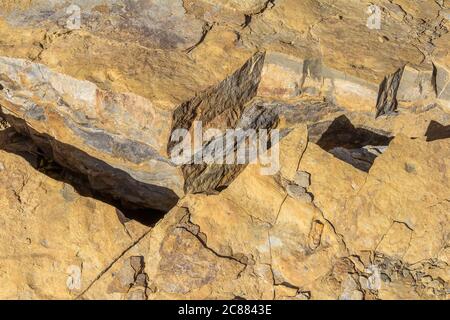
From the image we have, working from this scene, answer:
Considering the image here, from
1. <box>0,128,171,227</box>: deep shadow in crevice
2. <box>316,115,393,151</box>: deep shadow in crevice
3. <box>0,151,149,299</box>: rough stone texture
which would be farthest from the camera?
<box>316,115,393,151</box>: deep shadow in crevice

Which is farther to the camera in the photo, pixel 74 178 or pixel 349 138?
pixel 349 138

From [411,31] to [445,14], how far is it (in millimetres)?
472

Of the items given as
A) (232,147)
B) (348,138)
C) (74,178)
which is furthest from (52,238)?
(348,138)

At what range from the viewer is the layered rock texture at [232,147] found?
119 inches

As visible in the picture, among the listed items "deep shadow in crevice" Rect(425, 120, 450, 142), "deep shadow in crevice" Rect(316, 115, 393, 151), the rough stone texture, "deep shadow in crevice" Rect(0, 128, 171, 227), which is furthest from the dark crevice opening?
the rough stone texture

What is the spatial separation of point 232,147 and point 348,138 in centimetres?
98

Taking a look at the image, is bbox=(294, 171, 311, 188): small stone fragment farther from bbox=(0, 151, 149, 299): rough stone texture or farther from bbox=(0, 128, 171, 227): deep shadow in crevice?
bbox=(0, 128, 171, 227): deep shadow in crevice

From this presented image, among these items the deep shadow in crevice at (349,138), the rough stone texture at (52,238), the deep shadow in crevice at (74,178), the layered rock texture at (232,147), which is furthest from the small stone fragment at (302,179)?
the deep shadow in crevice at (74,178)

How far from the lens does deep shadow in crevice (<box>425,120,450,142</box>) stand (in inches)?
157

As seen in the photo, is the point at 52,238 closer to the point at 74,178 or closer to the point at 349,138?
the point at 74,178

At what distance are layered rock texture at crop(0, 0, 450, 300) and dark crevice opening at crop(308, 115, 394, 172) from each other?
0.6 inches

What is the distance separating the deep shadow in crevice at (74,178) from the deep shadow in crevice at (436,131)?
2.01 metres

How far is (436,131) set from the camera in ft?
13.2

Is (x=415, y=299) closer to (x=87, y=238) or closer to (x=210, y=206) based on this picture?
(x=210, y=206)
